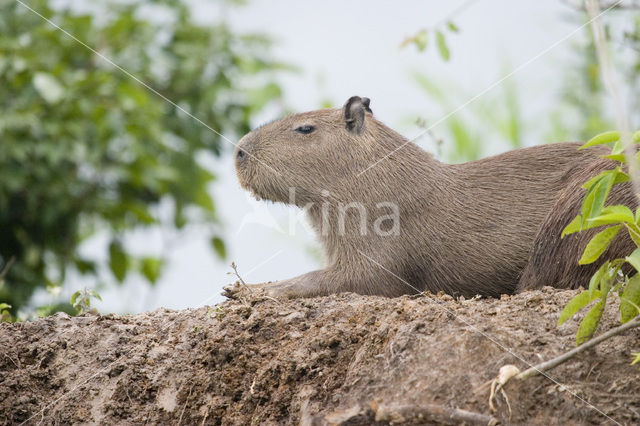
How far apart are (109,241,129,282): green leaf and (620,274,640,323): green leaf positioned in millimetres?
5874

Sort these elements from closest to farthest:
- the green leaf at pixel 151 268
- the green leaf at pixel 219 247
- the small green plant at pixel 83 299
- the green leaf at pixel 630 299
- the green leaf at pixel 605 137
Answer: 1. the green leaf at pixel 630 299
2. the green leaf at pixel 605 137
3. the small green plant at pixel 83 299
4. the green leaf at pixel 151 268
5. the green leaf at pixel 219 247

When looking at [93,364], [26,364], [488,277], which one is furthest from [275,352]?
[488,277]

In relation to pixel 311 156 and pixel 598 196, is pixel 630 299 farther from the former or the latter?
pixel 311 156

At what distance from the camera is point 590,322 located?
9.07 feet

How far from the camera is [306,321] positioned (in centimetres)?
362

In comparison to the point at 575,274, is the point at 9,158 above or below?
above

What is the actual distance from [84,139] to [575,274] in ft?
16.2

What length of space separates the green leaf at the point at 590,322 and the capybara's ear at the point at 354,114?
2.39m

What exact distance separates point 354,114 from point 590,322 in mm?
2451

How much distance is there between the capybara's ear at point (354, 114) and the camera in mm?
4918

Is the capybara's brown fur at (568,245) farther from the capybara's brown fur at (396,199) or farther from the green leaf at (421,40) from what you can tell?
the green leaf at (421,40)

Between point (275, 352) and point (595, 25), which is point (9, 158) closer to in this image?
point (275, 352)

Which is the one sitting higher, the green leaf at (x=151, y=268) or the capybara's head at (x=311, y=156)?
the green leaf at (x=151, y=268)

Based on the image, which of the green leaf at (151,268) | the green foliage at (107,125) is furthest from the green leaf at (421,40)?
the green leaf at (151,268)
